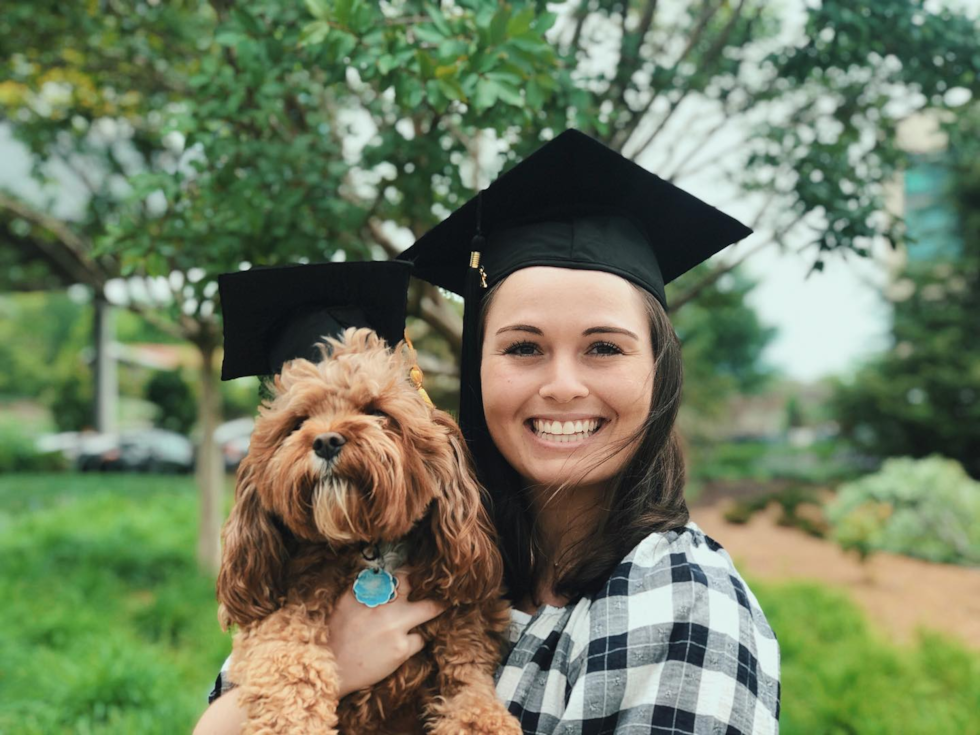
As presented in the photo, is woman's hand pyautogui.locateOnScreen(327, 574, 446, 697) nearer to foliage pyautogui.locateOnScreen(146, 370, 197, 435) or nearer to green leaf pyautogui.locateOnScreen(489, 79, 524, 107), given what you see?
green leaf pyautogui.locateOnScreen(489, 79, 524, 107)

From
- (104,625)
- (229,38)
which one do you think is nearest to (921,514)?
(104,625)

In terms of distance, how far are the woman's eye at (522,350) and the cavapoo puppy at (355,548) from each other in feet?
0.76

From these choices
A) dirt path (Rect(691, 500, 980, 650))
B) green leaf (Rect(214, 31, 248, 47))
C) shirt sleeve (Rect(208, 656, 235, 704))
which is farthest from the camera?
dirt path (Rect(691, 500, 980, 650))

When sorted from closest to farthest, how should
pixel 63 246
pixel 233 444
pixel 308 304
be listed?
pixel 308 304 < pixel 63 246 < pixel 233 444

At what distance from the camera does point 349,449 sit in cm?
169

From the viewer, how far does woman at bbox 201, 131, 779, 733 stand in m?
1.53

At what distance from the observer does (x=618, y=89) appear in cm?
361

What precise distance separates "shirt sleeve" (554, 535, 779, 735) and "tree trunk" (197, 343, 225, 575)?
667 cm

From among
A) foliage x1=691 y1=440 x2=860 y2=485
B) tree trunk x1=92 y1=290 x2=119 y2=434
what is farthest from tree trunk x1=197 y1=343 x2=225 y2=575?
tree trunk x1=92 y1=290 x2=119 y2=434

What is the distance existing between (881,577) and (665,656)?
846 cm

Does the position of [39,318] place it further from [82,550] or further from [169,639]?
[169,639]

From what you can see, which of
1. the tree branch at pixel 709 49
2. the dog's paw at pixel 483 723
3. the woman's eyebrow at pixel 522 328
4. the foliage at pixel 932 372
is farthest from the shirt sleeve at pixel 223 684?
the foliage at pixel 932 372

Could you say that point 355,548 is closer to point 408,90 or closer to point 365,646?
point 365,646

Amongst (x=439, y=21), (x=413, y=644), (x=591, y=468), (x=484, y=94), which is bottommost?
(x=413, y=644)
